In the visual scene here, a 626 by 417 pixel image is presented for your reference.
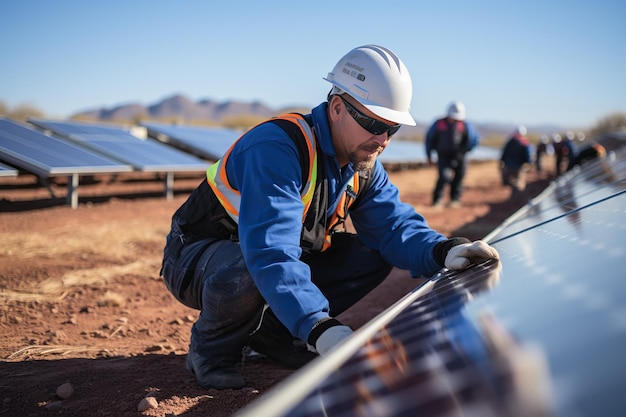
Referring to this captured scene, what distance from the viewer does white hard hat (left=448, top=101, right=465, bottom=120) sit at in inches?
383

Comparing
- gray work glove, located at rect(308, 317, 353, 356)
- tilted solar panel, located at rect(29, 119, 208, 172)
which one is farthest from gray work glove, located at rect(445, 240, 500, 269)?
tilted solar panel, located at rect(29, 119, 208, 172)

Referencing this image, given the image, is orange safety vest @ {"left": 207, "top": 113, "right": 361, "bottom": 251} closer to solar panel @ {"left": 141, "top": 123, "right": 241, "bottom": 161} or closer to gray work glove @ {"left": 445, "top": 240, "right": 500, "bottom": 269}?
gray work glove @ {"left": 445, "top": 240, "right": 500, "bottom": 269}

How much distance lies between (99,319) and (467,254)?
2.43 m

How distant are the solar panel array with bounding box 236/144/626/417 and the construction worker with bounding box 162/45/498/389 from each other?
1.70 feet

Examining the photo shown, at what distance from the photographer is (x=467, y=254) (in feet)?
7.97

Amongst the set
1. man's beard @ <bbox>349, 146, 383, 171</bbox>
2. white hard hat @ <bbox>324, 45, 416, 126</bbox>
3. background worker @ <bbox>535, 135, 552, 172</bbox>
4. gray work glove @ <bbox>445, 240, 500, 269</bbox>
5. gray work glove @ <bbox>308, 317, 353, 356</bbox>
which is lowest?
background worker @ <bbox>535, 135, 552, 172</bbox>

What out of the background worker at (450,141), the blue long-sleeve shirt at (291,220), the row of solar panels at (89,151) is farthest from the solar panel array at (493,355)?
the background worker at (450,141)

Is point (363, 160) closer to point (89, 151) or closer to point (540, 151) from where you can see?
point (89, 151)

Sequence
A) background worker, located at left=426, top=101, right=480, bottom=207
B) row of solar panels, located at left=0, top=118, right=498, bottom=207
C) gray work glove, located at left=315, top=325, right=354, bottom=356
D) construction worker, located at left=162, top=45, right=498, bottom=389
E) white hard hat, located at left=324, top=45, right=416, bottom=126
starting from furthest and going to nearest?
background worker, located at left=426, top=101, right=480, bottom=207 → row of solar panels, located at left=0, top=118, right=498, bottom=207 → white hard hat, located at left=324, top=45, right=416, bottom=126 → construction worker, located at left=162, top=45, right=498, bottom=389 → gray work glove, located at left=315, top=325, right=354, bottom=356

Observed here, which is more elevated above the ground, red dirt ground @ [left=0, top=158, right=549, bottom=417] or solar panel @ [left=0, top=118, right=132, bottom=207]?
solar panel @ [left=0, top=118, right=132, bottom=207]

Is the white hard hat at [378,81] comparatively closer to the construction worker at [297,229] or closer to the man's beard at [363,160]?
the construction worker at [297,229]

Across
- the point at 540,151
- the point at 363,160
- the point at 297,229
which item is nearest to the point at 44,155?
the point at 363,160

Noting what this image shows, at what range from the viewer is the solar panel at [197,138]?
1210cm

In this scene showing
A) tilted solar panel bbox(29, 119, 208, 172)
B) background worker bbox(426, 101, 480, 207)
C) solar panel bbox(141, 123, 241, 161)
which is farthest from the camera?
solar panel bbox(141, 123, 241, 161)
